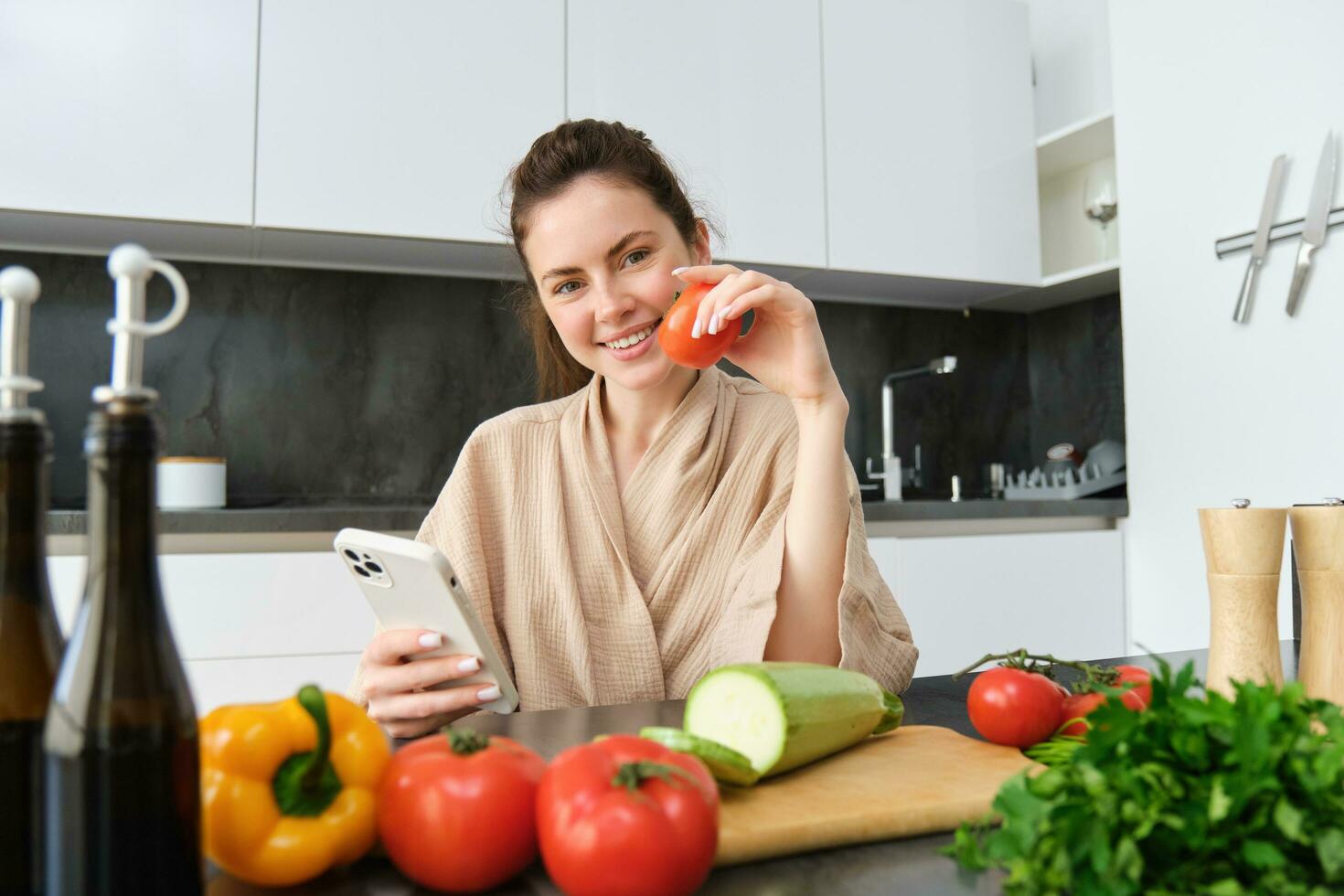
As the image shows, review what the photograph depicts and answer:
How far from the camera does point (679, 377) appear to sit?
1.55 meters

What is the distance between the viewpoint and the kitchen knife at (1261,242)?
2301mm

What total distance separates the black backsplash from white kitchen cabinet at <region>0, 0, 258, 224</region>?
1.36 feet

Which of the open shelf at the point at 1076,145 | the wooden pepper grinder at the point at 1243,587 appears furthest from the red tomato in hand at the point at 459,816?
the open shelf at the point at 1076,145

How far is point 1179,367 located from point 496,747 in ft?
8.23

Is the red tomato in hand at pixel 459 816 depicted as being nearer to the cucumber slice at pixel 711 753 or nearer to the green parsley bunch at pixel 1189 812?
the cucumber slice at pixel 711 753

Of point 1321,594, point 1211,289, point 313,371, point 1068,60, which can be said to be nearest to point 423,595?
point 1321,594

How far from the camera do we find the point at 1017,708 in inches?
30.2

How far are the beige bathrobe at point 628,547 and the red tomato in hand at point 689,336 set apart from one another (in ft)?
0.80

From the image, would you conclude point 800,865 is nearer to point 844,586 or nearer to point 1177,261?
point 844,586

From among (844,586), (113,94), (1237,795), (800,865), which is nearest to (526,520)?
(844,586)

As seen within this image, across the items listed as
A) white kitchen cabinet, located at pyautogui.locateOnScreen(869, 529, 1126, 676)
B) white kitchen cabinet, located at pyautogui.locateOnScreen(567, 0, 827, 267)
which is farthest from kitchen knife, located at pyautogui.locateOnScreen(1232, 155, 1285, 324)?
white kitchen cabinet, located at pyautogui.locateOnScreen(567, 0, 827, 267)

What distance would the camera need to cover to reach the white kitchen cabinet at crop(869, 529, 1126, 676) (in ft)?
8.47

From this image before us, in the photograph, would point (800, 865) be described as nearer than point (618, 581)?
Yes

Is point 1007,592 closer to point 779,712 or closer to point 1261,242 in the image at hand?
point 1261,242
